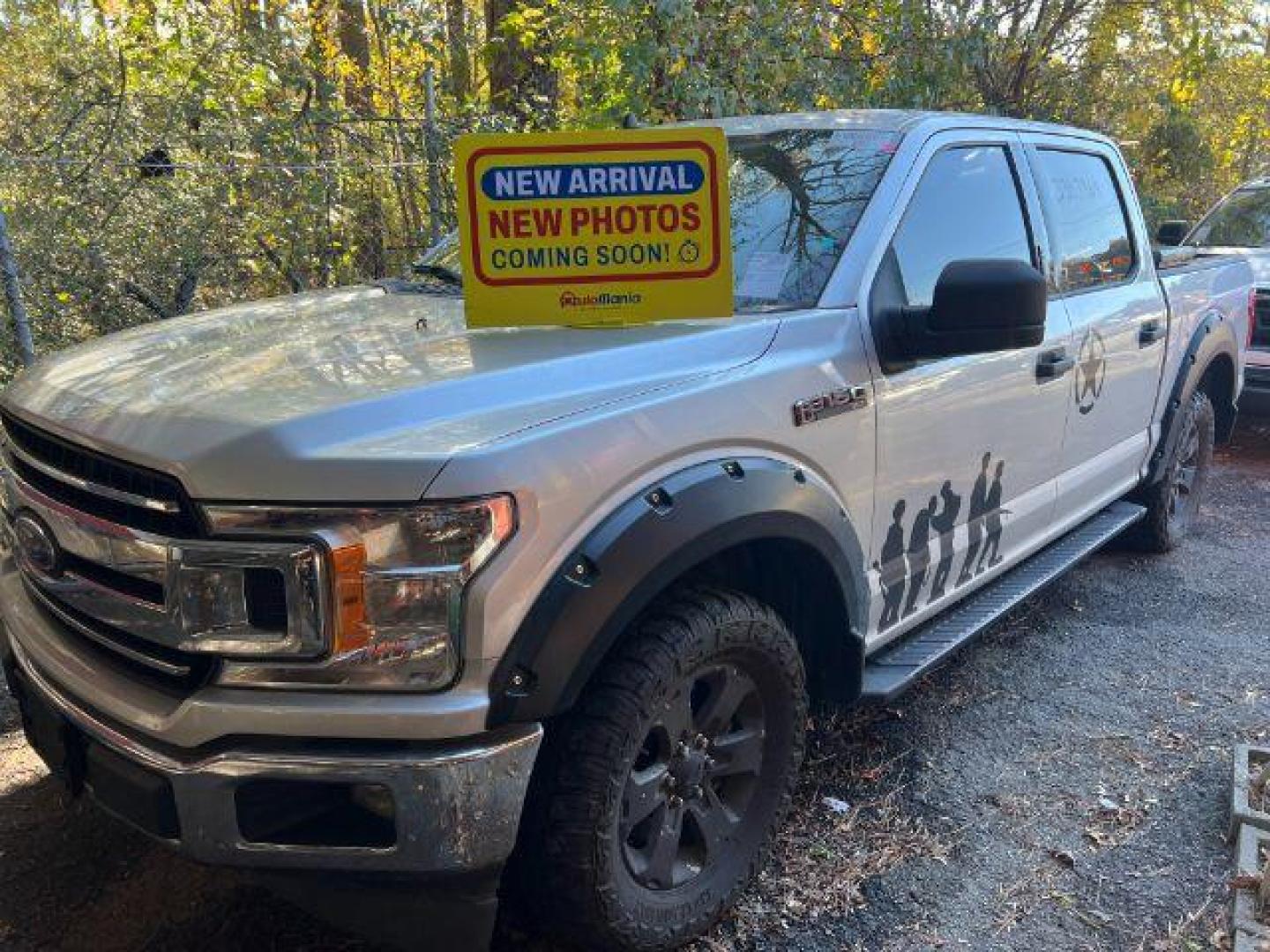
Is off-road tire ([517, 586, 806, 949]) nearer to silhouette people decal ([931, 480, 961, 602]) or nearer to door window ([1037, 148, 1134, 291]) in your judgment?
silhouette people decal ([931, 480, 961, 602])

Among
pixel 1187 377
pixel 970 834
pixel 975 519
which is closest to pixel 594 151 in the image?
pixel 975 519

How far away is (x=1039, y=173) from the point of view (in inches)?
149

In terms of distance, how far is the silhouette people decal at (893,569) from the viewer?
9.49 ft

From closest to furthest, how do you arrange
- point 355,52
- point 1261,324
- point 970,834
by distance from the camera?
point 970,834, point 1261,324, point 355,52

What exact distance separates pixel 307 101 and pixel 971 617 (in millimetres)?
5240

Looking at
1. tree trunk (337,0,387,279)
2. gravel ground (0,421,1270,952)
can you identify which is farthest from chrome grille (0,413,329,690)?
tree trunk (337,0,387,279)

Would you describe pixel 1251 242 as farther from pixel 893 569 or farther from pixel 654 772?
pixel 654 772

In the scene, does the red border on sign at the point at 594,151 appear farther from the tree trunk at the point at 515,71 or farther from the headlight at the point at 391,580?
the tree trunk at the point at 515,71

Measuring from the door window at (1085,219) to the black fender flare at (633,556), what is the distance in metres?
1.96

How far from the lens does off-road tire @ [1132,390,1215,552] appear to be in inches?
198

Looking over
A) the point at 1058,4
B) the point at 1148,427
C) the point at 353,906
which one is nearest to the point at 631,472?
the point at 353,906

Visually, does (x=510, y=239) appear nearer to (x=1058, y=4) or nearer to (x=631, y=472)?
(x=631, y=472)

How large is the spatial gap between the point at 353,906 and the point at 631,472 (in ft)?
3.04

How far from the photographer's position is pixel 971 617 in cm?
338
